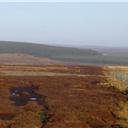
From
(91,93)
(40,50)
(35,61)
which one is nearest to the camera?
(91,93)

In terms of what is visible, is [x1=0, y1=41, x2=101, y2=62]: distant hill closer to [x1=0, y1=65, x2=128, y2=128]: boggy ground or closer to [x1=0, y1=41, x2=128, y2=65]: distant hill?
[x1=0, y1=41, x2=128, y2=65]: distant hill

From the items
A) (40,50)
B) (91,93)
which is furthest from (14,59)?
(91,93)

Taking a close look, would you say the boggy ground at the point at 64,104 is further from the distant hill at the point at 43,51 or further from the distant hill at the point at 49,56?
the distant hill at the point at 43,51

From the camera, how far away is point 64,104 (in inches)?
1876

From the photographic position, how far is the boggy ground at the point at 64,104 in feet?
129

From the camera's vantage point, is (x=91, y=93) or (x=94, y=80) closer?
(x=91, y=93)

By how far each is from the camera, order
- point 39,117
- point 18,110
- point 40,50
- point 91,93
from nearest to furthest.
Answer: point 39,117, point 18,110, point 91,93, point 40,50

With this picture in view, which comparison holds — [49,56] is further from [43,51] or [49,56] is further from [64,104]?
[64,104]

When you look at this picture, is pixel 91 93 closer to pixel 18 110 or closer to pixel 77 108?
pixel 77 108

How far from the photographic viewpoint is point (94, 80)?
66.6 meters

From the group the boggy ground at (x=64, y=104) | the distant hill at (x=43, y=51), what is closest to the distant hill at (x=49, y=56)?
the distant hill at (x=43, y=51)

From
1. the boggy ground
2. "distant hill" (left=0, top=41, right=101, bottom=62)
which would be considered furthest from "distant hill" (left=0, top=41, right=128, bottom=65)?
the boggy ground

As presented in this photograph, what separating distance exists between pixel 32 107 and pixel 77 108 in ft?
14.6

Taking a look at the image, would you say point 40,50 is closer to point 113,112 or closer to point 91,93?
point 91,93
